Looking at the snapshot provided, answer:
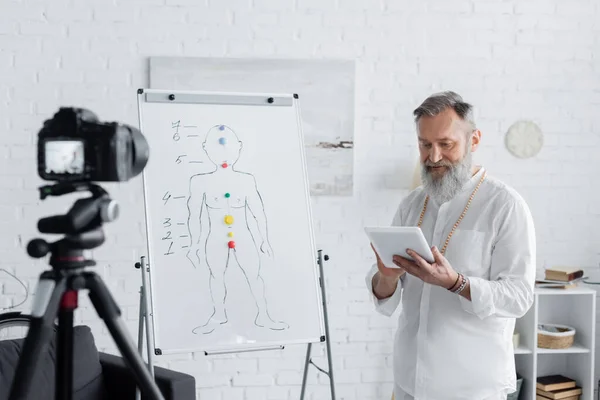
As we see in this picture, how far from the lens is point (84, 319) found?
325 cm

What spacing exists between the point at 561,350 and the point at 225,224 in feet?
6.04

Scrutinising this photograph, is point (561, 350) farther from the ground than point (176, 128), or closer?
closer

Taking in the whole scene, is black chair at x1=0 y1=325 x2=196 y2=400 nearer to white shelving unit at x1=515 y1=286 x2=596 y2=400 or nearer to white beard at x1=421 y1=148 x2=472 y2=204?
white beard at x1=421 y1=148 x2=472 y2=204

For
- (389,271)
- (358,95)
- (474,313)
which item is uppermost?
(358,95)

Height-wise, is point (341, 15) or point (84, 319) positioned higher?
point (341, 15)

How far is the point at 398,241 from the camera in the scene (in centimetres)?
188

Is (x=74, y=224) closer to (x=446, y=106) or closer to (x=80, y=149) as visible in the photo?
(x=80, y=149)

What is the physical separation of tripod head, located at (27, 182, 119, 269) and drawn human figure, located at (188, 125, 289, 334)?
106 centimetres

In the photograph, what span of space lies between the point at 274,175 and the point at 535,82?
1.65 meters

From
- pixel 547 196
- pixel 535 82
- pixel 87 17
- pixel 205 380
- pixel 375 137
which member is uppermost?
pixel 87 17

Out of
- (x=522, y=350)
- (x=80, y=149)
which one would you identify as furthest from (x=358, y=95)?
(x=80, y=149)

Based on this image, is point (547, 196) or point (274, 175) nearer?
point (274, 175)

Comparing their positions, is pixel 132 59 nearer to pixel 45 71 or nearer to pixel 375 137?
pixel 45 71

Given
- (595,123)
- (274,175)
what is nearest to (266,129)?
(274,175)
